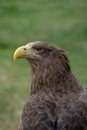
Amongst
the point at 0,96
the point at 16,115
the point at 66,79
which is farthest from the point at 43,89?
the point at 0,96

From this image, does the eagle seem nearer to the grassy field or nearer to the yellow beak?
the yellow beak

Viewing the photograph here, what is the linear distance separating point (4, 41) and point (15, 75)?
3562 millimetres

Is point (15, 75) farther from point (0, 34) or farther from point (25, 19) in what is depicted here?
point (25, 19)

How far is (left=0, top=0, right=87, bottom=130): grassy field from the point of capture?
49.4 feet

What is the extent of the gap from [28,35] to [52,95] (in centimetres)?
1140

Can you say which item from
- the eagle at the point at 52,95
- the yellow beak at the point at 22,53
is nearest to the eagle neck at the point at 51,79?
the eagle at the point at 52,95

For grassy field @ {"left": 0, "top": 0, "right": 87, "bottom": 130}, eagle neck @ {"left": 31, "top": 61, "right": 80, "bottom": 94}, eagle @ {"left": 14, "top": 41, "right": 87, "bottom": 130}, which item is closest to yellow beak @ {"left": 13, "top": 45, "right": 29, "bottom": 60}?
eagle @ {"left": 14, "top": 41, "right": 87, "bottom": 130}

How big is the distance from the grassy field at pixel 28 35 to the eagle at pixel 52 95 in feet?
12.4

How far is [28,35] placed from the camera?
21.0 m

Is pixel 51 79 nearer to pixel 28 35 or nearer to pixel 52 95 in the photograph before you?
pixel 52 95

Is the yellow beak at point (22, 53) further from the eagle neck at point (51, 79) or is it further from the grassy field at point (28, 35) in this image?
the grassy field at point (28, 35)

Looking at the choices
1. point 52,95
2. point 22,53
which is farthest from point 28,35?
point 52,95

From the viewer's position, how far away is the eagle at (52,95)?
9.18 metres

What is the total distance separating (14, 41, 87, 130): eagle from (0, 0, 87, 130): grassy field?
377 cm
